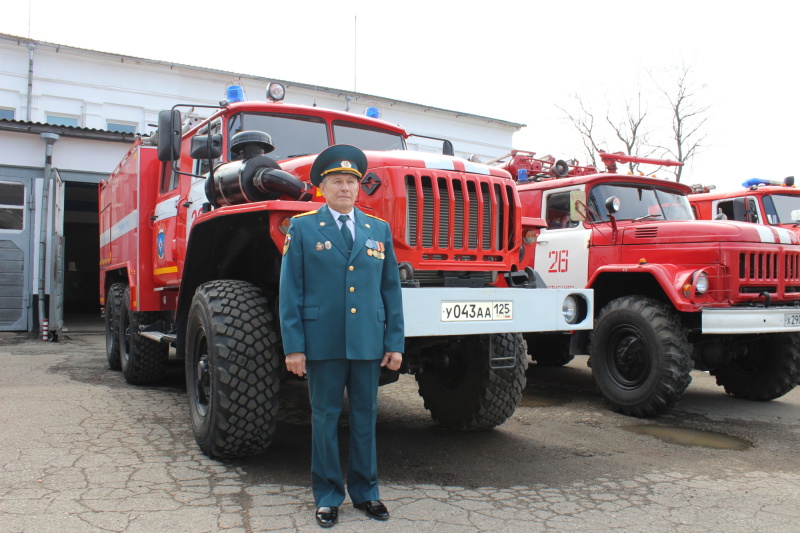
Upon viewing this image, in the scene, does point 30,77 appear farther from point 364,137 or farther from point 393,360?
point 393,360

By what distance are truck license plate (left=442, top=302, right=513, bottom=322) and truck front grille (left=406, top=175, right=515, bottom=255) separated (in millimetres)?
490

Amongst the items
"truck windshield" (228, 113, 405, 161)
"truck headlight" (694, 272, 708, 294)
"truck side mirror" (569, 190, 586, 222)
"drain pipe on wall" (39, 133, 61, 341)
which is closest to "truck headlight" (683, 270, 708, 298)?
"truck headlight" (694, 272, 708, 294)

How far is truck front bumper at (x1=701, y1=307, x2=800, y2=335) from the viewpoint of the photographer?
5.62 metres

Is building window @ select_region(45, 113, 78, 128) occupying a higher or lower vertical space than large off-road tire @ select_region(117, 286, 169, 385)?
higher

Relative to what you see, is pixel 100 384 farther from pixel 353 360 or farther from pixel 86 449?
pixel 353 360

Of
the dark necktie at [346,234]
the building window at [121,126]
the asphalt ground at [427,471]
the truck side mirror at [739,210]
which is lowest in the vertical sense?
the asphalt ground at [427,471]

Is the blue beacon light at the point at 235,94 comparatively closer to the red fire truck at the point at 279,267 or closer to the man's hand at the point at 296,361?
the red fire truck at the point at 279,267

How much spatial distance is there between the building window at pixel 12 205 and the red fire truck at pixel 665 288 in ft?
35.2

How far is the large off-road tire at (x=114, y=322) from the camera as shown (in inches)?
309

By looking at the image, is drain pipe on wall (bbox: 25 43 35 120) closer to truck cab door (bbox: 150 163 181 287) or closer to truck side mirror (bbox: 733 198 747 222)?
truck cab door (bbox: 150 163 181 287)

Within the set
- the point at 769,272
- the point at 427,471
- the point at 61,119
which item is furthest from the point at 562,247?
the point at 61,119

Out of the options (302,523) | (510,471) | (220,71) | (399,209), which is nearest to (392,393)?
(510,471)

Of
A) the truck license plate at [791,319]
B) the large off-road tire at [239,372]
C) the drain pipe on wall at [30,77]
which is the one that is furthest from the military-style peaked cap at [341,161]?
the drain pipe on wall at [30,77]

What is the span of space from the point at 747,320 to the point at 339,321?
4.05m
